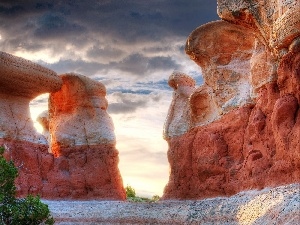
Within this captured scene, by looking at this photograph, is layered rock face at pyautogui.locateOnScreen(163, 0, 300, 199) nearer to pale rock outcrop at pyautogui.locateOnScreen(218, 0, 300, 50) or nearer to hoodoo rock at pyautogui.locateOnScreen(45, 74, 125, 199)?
pale rock outcrop at pyautogui.locateOnScreen(218, 0, 300, 50)

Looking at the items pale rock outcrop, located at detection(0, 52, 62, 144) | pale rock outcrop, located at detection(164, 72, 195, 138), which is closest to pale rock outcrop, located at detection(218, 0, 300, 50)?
pale rock outcrop, located at detection(164, 72, 195, 138)

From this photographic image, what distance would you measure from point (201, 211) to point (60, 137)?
37.6 feet

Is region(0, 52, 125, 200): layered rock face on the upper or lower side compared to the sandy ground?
upper

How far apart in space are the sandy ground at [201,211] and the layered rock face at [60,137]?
62.9 inches

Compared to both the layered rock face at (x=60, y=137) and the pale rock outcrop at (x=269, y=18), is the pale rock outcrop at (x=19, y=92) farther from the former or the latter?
the pale rock outcrop at (x=269, y=18)

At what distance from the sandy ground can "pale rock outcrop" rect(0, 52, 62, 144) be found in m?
3.51

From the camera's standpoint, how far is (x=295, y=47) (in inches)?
494

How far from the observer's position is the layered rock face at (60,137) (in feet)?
73.5

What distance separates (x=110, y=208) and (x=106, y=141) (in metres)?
6.14

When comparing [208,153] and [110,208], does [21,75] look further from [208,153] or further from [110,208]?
[208,153]

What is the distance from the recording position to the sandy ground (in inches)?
418

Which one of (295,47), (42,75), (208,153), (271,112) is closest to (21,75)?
(42,75)

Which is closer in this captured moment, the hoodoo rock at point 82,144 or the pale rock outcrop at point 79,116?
the hoodoo rock at point 82,144

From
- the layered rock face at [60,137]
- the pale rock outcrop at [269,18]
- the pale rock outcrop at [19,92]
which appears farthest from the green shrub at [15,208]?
the pale rock outcrop at [19,92]
